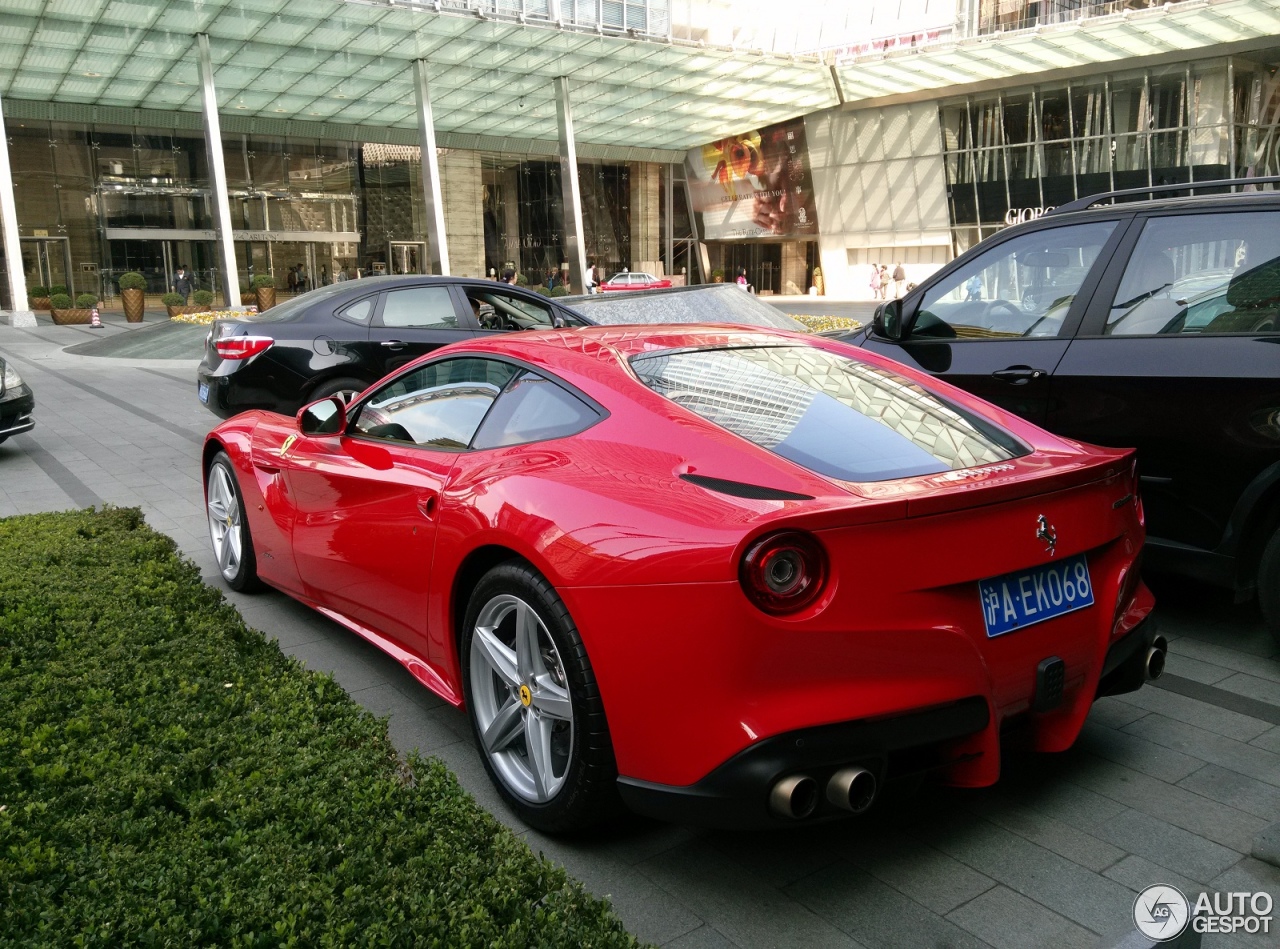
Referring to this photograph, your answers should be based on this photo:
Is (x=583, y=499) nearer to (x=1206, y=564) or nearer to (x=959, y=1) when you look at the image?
(x=1206, y=564)

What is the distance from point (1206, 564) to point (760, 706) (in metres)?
2.78

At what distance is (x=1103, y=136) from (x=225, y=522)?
39.5m

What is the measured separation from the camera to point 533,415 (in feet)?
10.9

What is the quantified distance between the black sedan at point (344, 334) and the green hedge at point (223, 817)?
15.2ft

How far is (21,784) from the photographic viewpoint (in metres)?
2.88

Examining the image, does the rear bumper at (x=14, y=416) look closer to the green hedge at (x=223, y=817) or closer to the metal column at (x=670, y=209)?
the green hedge at (x=223, y=817)

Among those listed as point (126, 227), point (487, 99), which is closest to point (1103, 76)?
point (487, 99)

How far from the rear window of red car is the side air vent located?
0.22 metres

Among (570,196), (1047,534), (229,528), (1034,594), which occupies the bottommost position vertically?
(229,528)

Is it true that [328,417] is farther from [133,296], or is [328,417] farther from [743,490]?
[133,296]

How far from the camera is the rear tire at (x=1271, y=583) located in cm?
398

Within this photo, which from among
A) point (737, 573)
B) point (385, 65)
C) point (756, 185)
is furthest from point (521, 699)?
point (756, 185)

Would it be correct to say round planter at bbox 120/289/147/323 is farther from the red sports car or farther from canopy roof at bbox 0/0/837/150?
the red sports car

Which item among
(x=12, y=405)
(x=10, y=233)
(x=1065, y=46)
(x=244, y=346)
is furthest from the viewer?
(x=1065, y=46)
